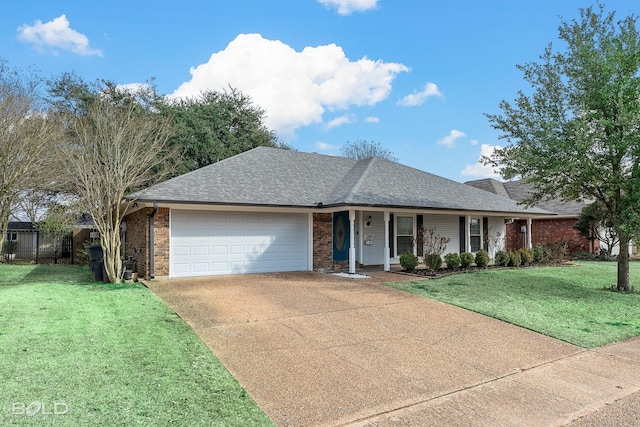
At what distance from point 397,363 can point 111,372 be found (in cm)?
344

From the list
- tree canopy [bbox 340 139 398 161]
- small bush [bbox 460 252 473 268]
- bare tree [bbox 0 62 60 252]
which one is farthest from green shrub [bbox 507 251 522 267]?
tree canopy [bbox 340 139 398 161]

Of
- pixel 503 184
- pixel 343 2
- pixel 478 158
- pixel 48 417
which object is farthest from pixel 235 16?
pixel 503 184

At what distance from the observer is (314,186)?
15094 millimetres

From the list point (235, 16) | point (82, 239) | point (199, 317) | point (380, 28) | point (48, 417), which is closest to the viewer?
point (48, 417)

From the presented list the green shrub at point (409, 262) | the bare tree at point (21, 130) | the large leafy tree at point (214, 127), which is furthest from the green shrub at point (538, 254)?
the bare tree at point (21, 130)

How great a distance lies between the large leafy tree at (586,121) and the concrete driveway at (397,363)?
5116 millimetres

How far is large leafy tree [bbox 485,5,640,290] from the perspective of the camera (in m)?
9.65

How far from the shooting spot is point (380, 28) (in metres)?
14.4

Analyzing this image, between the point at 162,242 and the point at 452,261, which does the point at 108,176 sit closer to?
the point at 162,242

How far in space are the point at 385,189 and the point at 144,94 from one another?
16.5 meters

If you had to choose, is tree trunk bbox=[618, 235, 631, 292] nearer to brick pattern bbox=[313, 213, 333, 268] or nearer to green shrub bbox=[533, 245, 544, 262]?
green shrub bbox=[533, 245, 544, 262]

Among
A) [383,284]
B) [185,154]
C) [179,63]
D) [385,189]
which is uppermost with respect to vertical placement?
[179,63]

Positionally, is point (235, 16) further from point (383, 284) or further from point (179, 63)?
point (383, 284)

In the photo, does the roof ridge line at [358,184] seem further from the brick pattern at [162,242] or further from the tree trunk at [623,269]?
the tree trunk at [623,269]
